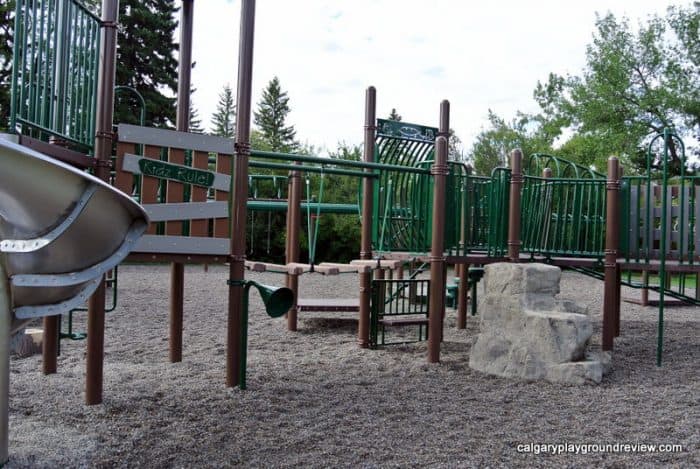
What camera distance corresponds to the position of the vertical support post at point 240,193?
4.69m

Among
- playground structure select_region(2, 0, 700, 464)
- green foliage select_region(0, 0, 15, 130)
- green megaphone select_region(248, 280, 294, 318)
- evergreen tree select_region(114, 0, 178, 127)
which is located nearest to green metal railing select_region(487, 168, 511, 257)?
playground structure select_region(2, 0, 700, 464)

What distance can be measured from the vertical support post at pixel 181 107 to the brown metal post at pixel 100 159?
111 cm

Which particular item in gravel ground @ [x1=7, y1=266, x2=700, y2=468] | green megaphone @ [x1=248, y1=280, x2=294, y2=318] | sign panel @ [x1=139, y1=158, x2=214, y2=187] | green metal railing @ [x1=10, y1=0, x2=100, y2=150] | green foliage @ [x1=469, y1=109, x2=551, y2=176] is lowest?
gravel ground @ [x1=7, y1=266, x2=700, y2=468]

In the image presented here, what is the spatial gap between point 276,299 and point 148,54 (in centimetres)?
2520

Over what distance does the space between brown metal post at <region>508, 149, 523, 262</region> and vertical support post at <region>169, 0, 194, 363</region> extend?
3.36m

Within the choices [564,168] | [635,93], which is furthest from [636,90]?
[564,168]

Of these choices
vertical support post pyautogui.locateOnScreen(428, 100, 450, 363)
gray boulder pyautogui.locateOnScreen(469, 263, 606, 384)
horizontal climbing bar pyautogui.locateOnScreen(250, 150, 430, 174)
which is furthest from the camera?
vertical support post pyautogui.locateOnScreen(428, 100, 450, 363)

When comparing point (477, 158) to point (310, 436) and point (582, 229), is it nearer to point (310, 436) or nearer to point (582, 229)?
point (582, 229)

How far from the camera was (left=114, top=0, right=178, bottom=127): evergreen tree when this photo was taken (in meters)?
26.3

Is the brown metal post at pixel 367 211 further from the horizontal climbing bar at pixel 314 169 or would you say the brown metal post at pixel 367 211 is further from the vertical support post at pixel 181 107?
the vertical support post at pixel 181 107

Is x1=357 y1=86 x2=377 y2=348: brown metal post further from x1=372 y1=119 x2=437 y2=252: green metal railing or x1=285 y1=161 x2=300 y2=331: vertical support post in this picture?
x1=285 y1=161 x2=300 y2=331: vertical support post

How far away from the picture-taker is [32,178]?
2680mm

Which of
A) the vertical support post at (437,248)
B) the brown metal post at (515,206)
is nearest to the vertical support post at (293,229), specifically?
the vertical support post at (437,248)

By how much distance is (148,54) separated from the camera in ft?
88.1
